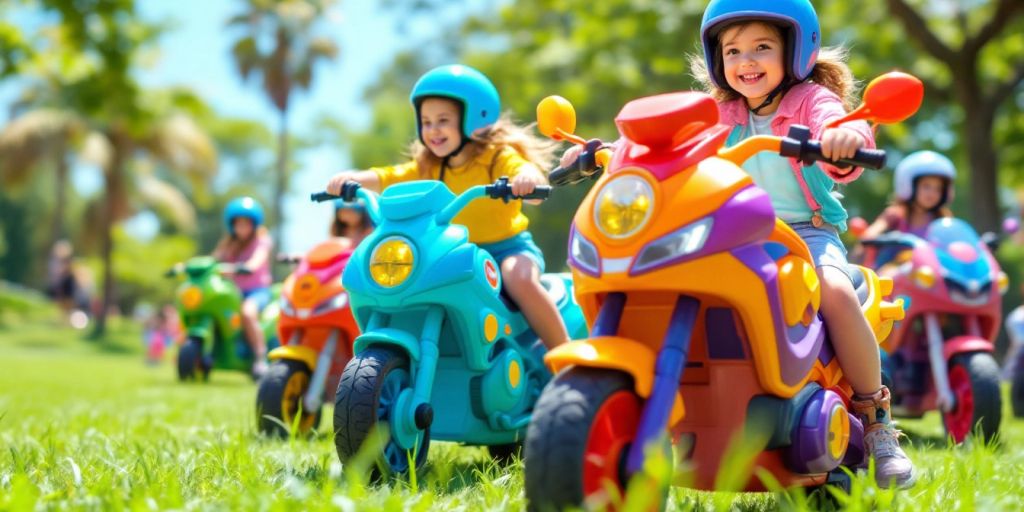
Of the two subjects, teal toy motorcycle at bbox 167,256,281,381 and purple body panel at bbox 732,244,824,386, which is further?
teal toy motorcycle at bbox 167,256,281,381

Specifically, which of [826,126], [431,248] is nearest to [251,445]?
[431,248]

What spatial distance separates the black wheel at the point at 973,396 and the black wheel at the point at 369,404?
115 inches

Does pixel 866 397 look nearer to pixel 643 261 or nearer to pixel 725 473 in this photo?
pixel 725 473

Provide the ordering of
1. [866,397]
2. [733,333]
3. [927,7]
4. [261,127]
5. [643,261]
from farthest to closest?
[261,127] → [927,7] → [866,397] → [733,333] → [643,261]

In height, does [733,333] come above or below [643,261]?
below

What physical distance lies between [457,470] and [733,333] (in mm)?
1460

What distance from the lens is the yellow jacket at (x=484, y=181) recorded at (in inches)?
169

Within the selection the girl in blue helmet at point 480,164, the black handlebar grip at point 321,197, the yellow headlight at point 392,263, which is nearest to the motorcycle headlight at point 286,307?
the girl in blue helmet at point 480,164

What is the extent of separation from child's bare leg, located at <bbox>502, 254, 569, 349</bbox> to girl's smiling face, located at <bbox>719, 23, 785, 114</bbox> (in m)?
1.27

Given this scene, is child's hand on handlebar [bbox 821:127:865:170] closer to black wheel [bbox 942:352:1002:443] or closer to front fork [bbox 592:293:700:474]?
front fork [bbox 592:293:700:474]

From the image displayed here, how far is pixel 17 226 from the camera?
44.4m

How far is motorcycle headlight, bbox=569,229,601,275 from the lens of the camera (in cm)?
251

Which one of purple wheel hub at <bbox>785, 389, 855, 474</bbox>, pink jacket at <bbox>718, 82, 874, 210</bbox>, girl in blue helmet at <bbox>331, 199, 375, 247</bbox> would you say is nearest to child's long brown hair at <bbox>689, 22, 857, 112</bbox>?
pink jacket at <bbox>718, 82, 874, 210</bbox>

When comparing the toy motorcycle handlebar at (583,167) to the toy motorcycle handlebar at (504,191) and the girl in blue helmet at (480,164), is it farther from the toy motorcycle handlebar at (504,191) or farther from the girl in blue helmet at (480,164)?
the girl in blue helmet at (480,164)
